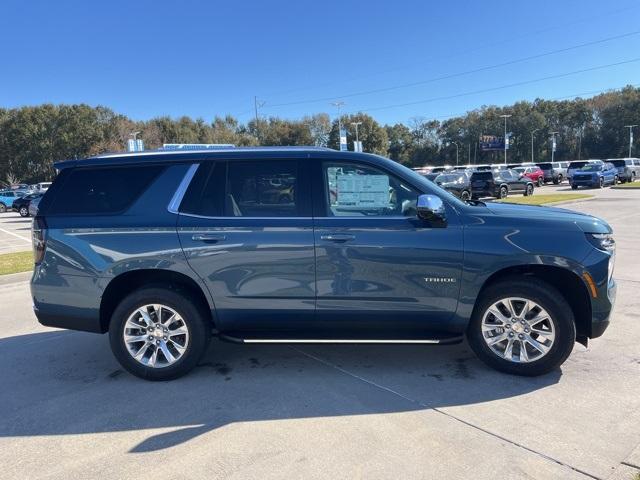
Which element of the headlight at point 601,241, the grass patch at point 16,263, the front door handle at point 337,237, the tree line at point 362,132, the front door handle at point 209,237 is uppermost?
the tree line at point 362,132

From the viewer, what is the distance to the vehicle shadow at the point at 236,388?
360 centimetres

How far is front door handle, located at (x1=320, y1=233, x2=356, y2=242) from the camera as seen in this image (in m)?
4.05

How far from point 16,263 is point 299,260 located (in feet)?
30.0

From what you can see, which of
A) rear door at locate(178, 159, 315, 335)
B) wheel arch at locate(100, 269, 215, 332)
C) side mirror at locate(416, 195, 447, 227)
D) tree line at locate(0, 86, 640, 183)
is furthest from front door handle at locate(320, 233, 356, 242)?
tree line at locate(0, 86, 640, 183)

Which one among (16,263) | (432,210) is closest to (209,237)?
(432,210)

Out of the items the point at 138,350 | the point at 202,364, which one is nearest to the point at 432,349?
the point at 202,364

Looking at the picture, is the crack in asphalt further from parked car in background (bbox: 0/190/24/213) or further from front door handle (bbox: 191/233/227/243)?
parked car in background (bbox: 0/190/24/213)

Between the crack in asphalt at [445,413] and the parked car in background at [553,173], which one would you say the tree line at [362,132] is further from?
the crack in asphalt at [445,413]

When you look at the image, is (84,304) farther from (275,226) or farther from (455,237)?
(455,237)

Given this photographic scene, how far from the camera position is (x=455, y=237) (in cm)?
401

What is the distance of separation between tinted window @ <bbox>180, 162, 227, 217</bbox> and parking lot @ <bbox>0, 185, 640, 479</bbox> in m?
1.49

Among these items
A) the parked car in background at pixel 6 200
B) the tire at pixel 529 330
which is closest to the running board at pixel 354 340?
the tire at pixel 529 330

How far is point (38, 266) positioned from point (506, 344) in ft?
13.6

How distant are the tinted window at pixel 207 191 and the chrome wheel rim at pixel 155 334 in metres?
0.92
